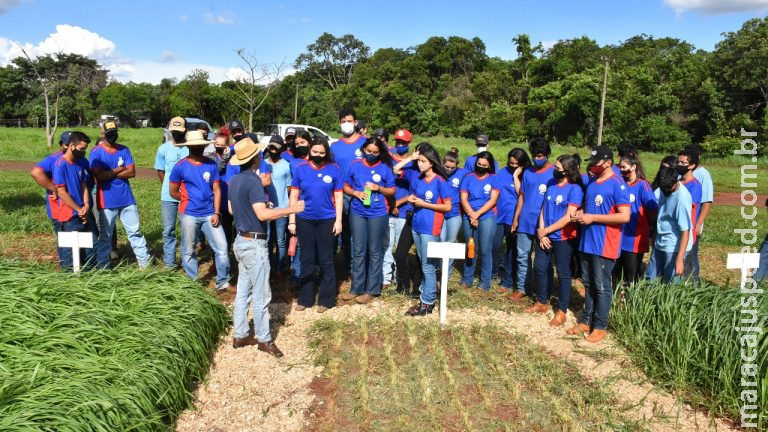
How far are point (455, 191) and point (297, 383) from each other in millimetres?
3290

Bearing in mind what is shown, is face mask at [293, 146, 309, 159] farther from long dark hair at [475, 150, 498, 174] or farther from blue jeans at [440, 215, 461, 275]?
long dark hair at [475, 150, 498, 174]

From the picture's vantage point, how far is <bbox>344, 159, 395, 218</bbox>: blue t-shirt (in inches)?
248

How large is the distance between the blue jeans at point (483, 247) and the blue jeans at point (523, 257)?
0.41m

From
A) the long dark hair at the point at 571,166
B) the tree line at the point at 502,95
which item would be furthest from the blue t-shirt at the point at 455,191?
the tree line at the point at 502,95

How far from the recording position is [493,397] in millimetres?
4445

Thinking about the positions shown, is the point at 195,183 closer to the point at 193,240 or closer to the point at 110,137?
the point at 193,240

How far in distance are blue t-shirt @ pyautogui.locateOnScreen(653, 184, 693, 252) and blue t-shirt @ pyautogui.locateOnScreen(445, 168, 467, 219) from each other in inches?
87.9

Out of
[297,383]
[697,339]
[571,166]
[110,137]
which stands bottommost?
[297,383]

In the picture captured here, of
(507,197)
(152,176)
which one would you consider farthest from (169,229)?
(152,176)

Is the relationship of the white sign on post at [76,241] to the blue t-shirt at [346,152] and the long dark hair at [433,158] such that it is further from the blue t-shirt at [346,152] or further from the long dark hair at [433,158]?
the long dark hair at [433,158]

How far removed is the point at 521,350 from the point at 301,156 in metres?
3.55

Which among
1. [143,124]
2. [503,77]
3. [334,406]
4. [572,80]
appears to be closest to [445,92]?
[503,77]

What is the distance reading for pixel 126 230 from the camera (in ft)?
22.7

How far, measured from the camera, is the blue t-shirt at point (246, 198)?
4828mm
